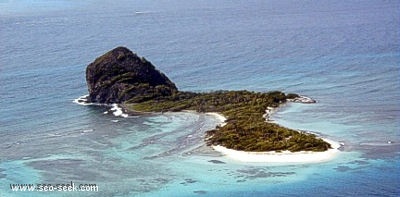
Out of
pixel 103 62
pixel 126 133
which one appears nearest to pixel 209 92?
pixel 103 62

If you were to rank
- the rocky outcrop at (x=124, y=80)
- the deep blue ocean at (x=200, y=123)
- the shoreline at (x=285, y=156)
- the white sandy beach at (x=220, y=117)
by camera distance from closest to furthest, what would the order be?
the deep blue ocean at (x=200, y=123)
the shoreline at (x=285, y=156)
the white sandy beach at (x=220, y=117)
the rocky outcrop at (x=124, y=80)

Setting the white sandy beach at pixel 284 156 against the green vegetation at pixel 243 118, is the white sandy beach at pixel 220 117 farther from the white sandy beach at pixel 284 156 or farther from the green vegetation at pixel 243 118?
the white sandy beach at pixel 284 156

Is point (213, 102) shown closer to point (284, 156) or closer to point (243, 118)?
point (243, 118)

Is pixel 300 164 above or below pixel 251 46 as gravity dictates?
below

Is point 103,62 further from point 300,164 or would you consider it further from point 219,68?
point 300,164

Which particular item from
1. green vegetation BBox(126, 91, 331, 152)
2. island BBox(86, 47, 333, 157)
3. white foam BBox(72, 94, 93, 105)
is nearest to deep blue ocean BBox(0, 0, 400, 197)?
white foam BBox(72, 94, 93, 105)

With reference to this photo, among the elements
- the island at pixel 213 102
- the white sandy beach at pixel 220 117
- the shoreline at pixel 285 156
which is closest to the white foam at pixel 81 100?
the island at pixel 213 102

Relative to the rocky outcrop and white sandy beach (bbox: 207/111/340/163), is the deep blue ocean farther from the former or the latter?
the rocky outcrop

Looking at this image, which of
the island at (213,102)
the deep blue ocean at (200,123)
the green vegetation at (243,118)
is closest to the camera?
the deep blue ocean at (200,123)
